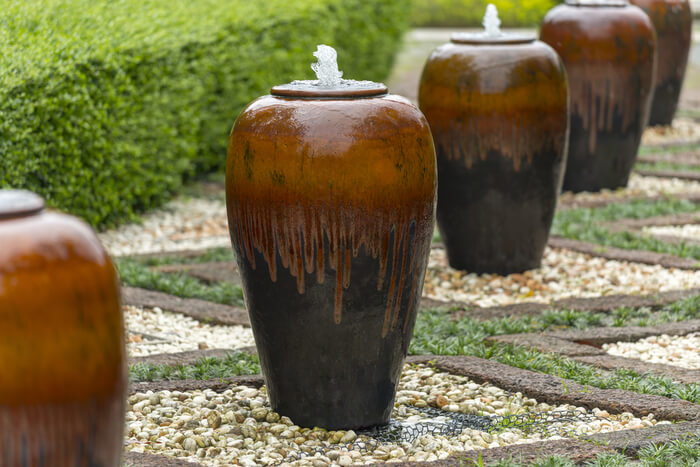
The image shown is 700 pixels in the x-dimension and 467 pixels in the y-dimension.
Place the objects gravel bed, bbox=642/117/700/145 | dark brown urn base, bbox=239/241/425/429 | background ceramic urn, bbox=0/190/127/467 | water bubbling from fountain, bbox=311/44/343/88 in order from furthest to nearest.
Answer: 1. gravel bed, bbox=642/117/700/145
2. water bubbling from fountain, bbox=311/44/343/88
3. dark brown urn base, bbox=239/241/425/429
4. background ceramic urn, bbox=0/190/127/467

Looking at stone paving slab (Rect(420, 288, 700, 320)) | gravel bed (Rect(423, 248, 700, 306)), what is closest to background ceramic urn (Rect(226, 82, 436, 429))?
stone paving slab (Rect(420, 288, 700, 320))

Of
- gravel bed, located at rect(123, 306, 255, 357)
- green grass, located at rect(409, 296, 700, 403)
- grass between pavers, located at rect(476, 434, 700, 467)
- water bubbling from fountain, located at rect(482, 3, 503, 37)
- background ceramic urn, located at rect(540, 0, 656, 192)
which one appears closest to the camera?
grass between pavers, located at rect(476, 434, 700, 467)

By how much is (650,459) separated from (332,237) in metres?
1.31

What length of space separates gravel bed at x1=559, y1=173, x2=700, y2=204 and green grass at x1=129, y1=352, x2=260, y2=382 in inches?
166

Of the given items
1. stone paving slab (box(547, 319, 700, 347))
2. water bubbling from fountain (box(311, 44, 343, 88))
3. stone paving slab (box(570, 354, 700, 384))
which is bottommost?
stone paving slab (box(547, 319, 700, 347))

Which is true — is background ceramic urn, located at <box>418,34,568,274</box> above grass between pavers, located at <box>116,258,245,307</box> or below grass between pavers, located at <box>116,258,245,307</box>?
above

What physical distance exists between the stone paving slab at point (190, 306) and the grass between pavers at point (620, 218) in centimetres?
270

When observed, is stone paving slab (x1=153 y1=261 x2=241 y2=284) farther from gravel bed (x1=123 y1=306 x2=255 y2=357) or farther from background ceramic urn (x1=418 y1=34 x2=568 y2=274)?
background ceramic urn (x1=418 y1=34 x2=568 y2=274)

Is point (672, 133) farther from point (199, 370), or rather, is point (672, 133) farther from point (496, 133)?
point (199, 370)

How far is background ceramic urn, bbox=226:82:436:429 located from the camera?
3416 millimetres

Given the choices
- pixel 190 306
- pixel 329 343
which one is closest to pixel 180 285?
pixel 190 306

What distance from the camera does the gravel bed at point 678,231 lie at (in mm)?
6913

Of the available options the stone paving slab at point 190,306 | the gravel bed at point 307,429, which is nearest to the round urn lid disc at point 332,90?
the gravel bed at point 307,429

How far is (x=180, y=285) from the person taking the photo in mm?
5652
